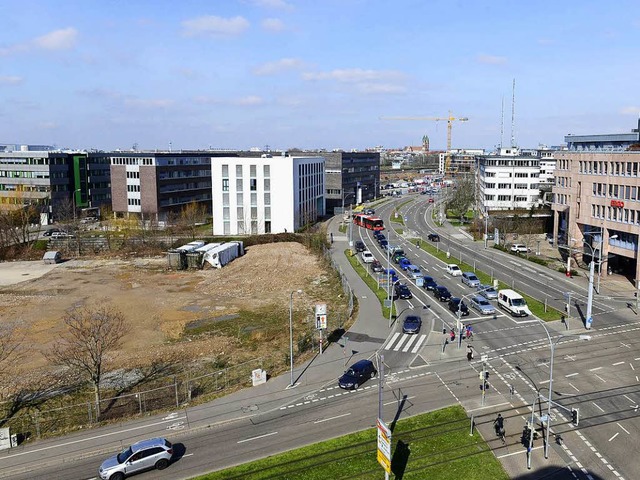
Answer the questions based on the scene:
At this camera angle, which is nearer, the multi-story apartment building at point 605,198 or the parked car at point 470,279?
the multi-story apartment building at point 605,198

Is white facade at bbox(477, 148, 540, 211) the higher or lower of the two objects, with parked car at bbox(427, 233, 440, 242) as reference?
higher

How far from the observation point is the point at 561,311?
55.7 m

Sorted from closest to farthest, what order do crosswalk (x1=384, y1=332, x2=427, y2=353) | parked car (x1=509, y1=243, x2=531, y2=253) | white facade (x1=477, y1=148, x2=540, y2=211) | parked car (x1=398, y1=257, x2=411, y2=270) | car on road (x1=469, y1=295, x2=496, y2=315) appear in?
crosswalk (x1=384, y1=332, x2=427, y2=353) → car on road (x1=469, y1=295, x2=496, y2=315) → parked car (x1=398, y1=257, x2=411, y2=270) → parked car (x1=509, y1=243, x2=531, y2=253) → white facade (x1=477, y1=148, x2=540, y2=211)

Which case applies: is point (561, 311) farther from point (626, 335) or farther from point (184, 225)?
point (184, 225)

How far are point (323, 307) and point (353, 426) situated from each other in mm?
13224

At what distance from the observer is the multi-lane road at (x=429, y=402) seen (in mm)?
29750

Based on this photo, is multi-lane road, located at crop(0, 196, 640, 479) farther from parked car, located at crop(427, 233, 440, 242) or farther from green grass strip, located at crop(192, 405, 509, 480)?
parked car, located at crop(427, 233, 440, 242)

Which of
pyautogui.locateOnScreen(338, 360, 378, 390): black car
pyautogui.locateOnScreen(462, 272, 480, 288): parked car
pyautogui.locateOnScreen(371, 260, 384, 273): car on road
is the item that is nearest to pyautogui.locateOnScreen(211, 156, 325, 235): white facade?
pyautogui.locateOnScreen(371, 260, 384, 273): car on road

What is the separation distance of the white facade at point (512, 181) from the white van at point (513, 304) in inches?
2848

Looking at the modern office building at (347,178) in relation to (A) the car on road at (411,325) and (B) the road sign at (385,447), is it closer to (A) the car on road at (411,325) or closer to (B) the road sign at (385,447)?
(A) the car on road at (411,325)

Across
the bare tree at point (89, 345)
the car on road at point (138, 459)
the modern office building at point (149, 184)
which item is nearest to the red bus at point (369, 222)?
the modern office building at point (149, 184)

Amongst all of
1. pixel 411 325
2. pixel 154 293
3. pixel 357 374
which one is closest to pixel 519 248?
pixel 411 325

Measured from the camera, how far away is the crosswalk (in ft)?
152

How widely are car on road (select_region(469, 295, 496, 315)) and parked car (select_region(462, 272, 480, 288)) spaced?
6397 mm
